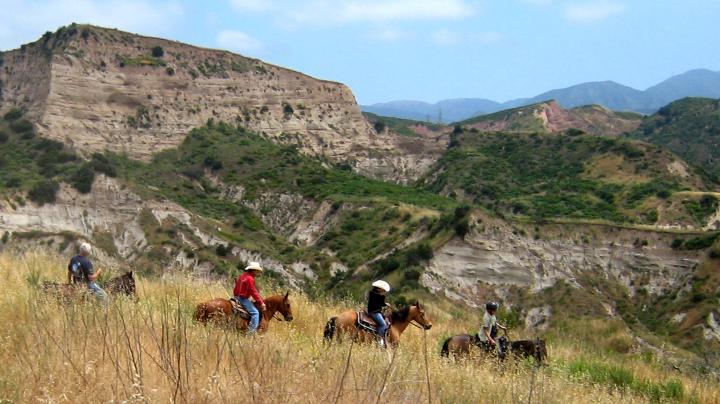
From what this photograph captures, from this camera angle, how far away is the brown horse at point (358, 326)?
399 inches

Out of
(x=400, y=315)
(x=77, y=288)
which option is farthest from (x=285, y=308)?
(x=77, y=288)

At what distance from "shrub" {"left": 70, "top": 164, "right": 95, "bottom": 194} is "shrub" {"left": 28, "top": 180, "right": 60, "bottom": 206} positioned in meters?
2.06

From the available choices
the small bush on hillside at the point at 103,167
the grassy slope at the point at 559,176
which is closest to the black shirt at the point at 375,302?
the small bush on hillside at the point at 103,167

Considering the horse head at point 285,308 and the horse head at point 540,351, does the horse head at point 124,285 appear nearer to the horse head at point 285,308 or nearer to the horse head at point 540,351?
the horse head at point 285,308

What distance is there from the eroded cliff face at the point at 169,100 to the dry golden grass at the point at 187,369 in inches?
2912

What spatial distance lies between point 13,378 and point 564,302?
46265mm

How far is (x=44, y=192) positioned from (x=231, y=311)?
187 ft

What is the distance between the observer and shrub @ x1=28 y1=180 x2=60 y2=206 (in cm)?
5981

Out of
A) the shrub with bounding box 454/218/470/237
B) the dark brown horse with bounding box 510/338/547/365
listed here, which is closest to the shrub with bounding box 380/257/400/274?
the shrub with bounding box 454/218/470/237

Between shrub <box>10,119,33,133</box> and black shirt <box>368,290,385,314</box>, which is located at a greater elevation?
shrub <box>10,119,33,133</box>

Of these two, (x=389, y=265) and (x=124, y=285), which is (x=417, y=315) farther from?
(x=389, y=265)

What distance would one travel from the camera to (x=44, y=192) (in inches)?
2384

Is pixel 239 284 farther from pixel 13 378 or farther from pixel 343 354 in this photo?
pixel 13 378

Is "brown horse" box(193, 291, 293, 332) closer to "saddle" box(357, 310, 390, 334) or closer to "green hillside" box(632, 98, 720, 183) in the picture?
"saddle" box(357, 310, 390, 334)
